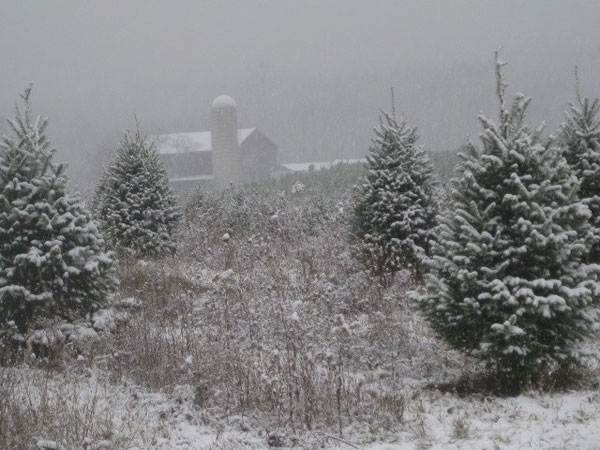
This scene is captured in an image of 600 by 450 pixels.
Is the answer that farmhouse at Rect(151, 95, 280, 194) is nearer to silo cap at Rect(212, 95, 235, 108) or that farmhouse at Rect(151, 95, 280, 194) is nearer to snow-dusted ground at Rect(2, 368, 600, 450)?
silo cap at Rect(212, 95, 235, 108)

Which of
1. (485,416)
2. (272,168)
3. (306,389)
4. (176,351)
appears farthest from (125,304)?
(272,168)

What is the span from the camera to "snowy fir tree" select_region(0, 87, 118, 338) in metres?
6.18

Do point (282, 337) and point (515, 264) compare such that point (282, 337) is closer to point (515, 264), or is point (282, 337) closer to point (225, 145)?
point (515, 264)

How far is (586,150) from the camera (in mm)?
7746

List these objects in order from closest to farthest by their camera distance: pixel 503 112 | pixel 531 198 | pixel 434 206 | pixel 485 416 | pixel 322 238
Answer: pixel 485 416 → pixel 531 198 → pixel 503 112 → pixel 434 206 → pixel 322 238

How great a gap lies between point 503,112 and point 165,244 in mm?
9947

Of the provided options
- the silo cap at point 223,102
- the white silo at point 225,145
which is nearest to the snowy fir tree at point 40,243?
the white silo at point 225,145

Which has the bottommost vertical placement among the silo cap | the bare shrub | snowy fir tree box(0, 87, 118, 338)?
the bare shrub

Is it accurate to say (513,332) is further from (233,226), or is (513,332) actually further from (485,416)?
(233,226)

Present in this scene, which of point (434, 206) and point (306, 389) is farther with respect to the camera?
point (434, 206)

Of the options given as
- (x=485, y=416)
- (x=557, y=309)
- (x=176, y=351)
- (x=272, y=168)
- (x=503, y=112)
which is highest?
(x=272, y=168)

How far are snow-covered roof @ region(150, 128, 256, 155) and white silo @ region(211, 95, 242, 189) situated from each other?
10.7 feet

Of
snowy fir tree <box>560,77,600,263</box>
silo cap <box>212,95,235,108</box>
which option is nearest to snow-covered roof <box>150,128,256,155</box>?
silo cap <box>212,95,235,108</box>

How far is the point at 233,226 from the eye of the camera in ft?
58.5
